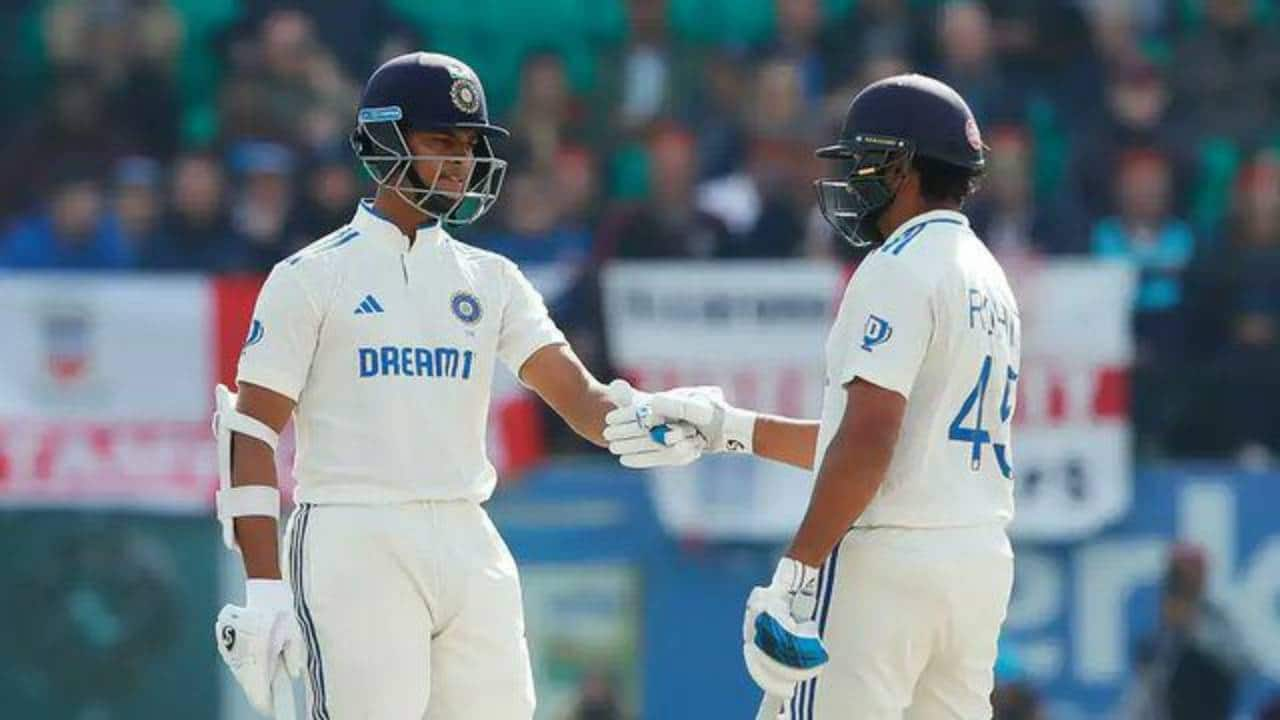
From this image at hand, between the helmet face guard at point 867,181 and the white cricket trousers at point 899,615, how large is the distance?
77 cm

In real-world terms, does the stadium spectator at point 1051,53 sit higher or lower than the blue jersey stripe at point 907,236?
higher

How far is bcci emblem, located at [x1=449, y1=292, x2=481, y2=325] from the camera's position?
6.32 m

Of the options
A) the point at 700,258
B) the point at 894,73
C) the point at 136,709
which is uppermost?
the point at 894,73

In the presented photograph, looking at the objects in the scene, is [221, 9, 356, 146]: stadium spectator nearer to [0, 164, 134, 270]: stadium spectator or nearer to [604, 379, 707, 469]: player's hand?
[0, 164, 134, 270]: stadium spectator

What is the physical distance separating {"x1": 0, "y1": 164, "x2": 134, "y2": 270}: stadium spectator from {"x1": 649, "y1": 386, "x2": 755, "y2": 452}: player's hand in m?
4.70

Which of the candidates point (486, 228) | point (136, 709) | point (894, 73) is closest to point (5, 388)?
point (136, 709)

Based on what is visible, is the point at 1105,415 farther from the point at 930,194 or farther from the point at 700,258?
the point at 930,194

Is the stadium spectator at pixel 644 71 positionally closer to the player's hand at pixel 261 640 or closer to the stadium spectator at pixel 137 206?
the stadium spectator at pixel 137 206

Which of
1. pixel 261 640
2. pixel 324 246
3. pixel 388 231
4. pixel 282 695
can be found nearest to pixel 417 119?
pixel 388 231

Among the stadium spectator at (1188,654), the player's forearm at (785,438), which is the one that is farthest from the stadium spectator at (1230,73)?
the player's forearm at (785,438)

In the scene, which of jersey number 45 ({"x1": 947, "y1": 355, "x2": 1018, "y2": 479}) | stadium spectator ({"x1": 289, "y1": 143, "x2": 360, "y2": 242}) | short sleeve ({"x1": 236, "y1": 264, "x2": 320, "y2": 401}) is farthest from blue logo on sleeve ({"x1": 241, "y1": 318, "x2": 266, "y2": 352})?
stadium spectator ({"x1": 289, "y1": 143, "x2": 360, "y2": 242})

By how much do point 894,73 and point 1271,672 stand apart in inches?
127

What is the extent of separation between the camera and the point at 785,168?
1118 centimetres

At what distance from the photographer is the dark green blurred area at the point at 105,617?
34.2 feet
